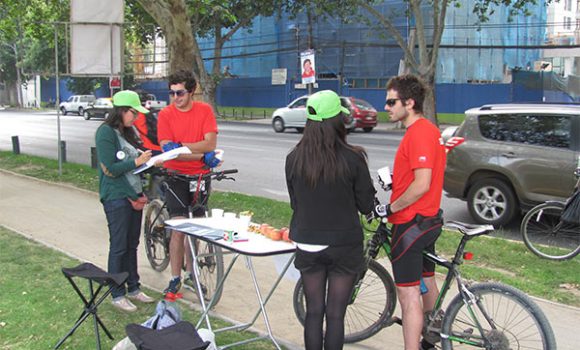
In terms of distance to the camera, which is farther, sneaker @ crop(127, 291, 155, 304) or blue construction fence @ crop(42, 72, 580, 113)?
blue construction fence @ crop(42, 72, 580, 113)

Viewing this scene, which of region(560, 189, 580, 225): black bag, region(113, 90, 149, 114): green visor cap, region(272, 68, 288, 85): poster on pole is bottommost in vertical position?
region(560, 189, 580, 225): black bag

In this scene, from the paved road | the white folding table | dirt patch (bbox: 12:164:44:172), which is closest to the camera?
the white folding table

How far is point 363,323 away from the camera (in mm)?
4473

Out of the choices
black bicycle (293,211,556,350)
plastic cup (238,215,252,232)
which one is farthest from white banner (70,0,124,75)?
black bicycle (293,211,556,350)

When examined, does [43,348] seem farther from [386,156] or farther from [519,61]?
[519,61]

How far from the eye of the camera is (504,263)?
630cm

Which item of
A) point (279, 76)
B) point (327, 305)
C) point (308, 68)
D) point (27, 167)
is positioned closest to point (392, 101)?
point (327, 305)

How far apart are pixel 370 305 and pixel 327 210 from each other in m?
1.46

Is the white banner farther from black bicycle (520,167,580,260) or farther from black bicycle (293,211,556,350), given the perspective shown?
black bicycle (293,211,556,350)

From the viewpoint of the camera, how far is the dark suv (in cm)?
776

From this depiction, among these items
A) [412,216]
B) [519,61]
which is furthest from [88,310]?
[519,61]

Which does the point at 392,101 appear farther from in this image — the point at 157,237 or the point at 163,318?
the point at 157,237

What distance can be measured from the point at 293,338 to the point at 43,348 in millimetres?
1752

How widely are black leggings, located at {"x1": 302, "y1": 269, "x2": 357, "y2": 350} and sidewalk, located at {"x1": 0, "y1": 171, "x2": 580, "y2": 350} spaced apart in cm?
85
